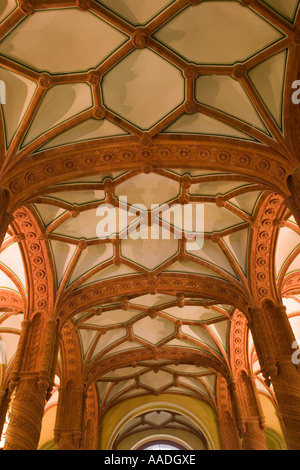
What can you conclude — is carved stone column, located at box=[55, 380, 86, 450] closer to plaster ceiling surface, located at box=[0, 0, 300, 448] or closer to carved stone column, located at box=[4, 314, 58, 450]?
plaster ceiling surface, located at box=[0, 0, 300, 448]

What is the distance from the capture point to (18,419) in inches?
333

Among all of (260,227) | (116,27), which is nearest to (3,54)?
(116,27)

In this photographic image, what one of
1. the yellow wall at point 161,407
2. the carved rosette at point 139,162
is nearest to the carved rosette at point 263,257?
the carved rosette at point 139,162

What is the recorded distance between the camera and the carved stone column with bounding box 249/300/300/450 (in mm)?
8445

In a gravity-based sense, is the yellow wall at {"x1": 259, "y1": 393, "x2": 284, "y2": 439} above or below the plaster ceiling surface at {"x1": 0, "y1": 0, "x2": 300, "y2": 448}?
below

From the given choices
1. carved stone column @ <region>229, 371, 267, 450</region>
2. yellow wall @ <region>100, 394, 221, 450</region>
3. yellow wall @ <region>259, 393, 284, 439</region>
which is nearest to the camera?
carved stone column @ <region>229, 371, 267, 450</region>

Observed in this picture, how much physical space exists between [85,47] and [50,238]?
16.7ft


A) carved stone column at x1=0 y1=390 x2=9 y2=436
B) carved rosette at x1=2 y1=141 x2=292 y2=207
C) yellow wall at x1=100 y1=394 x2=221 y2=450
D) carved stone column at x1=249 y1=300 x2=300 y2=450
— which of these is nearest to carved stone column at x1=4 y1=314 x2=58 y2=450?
carved rosette at x1=2 y1=141 x2=292 y2=207

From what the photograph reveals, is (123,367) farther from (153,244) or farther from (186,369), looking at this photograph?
(153,244)

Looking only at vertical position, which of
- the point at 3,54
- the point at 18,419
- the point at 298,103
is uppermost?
the point at 3,54

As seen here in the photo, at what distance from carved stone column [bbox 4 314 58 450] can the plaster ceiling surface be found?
127cm

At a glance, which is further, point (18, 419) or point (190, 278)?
point (190, 278)

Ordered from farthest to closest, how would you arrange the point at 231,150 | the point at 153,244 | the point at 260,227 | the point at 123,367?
the point at 123,367 < the point at 153,244 < the point at 260,227 < the point at 231,150

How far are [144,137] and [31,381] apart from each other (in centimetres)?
610
